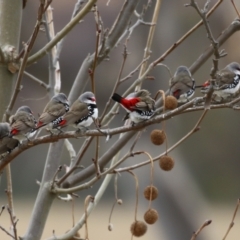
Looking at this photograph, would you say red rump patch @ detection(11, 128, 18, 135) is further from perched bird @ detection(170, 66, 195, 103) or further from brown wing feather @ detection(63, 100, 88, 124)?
perched bird @ detection(170, 66, 195, 103)

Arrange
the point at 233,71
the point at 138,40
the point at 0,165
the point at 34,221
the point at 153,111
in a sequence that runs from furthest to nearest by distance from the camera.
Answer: the point at 138,40, the point at 233,71, the point at 34,221, the point at 153,111, the point at 0,165

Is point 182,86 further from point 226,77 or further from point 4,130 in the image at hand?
point 4,130

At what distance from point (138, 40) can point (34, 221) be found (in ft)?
9.40

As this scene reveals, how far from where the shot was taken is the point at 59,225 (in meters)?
6.08

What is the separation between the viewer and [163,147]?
514 cm

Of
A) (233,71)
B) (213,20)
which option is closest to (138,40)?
(213,20)

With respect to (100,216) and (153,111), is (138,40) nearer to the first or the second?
(100,216)

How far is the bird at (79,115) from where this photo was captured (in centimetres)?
225

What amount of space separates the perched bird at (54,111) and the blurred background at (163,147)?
6.06 ft

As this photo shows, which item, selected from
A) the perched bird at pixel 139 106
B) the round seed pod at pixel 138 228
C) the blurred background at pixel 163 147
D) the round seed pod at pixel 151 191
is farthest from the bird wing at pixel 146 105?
the blurred background at pixel 163 147

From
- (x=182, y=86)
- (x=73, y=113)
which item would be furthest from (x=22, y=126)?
(x=182, y=86)

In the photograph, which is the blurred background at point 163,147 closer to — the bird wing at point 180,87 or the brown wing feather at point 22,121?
the bird wing at point 180,87

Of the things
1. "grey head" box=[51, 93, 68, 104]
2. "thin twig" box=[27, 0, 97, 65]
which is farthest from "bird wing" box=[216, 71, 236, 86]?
"thin twig" box=[27, 0, 97, 65]

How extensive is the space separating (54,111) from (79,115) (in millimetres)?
121
